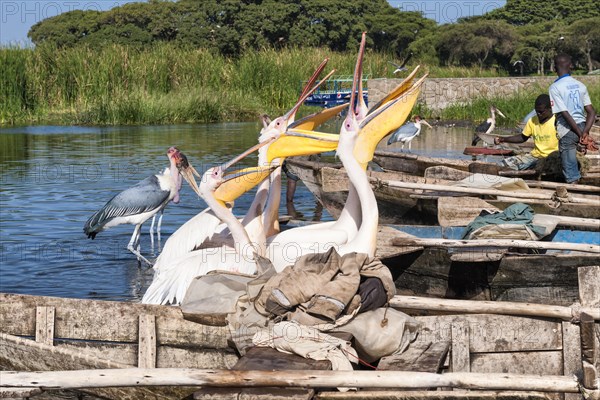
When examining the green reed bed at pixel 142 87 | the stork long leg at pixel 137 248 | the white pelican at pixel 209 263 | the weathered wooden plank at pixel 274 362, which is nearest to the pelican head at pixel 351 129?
the white pelican at pixel 209 263

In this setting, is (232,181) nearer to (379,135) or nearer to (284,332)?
(379,135)

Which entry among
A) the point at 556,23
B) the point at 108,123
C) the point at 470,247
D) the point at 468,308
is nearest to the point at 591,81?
the point at 108,123

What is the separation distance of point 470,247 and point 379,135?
125 cm

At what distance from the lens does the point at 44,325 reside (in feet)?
18.1

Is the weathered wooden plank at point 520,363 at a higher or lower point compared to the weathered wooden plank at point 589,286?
lower

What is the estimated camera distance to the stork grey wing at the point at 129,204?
10.0 metres

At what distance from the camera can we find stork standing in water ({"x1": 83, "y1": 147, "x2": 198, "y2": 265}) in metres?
10.0

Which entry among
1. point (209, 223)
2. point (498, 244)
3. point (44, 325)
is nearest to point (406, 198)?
point (498, 244)

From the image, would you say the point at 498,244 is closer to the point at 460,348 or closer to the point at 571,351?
the point at 571,351

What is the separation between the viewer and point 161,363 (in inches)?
→ 217

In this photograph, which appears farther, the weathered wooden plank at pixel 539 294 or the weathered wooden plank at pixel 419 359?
the weathered wooden plank at pixel 539 294

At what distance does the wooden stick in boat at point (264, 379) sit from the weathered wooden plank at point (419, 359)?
601mm

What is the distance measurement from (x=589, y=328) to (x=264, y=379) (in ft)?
5.28

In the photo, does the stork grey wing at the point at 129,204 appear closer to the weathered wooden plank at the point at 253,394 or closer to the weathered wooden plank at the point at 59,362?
the weathered wooden plank at the point at 59,362
